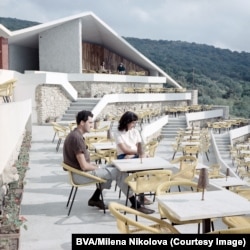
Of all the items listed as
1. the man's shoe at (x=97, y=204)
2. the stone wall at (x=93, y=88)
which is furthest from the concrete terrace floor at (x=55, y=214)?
the stone wall at (x=93, y=88)

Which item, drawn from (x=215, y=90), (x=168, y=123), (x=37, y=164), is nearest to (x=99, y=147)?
(x=37, y=164)

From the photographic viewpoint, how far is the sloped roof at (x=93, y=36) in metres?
23.1

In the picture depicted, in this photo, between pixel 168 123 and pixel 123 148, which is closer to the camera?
pixel 123 148

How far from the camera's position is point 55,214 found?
514cm

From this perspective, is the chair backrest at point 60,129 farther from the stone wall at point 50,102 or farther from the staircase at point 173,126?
the staircase at point 173,126

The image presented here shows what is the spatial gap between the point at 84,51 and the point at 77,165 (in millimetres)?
25621

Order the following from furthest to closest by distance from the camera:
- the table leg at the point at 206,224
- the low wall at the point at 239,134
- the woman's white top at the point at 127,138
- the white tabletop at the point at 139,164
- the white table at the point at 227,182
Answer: the low wall at the point at 239,134 → the woman's white top at the point at 127,138 → the white table at the point at 227,182 → the white tabletop at the point at 139,164 → the table leg at the point at 206,224

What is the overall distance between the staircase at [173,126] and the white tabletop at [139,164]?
15.3m

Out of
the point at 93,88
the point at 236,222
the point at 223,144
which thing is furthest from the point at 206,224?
the point at 93,88

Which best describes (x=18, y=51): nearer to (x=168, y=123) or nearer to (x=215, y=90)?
(x=168, y=123)

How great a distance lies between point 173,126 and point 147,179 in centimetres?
1781

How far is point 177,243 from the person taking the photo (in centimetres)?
289

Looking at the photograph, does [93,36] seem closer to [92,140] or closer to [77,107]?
[77,107]

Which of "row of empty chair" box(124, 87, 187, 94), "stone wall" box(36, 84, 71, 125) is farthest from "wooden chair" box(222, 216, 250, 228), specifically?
"row of empty chair" box(124, 87, 187, 94)
